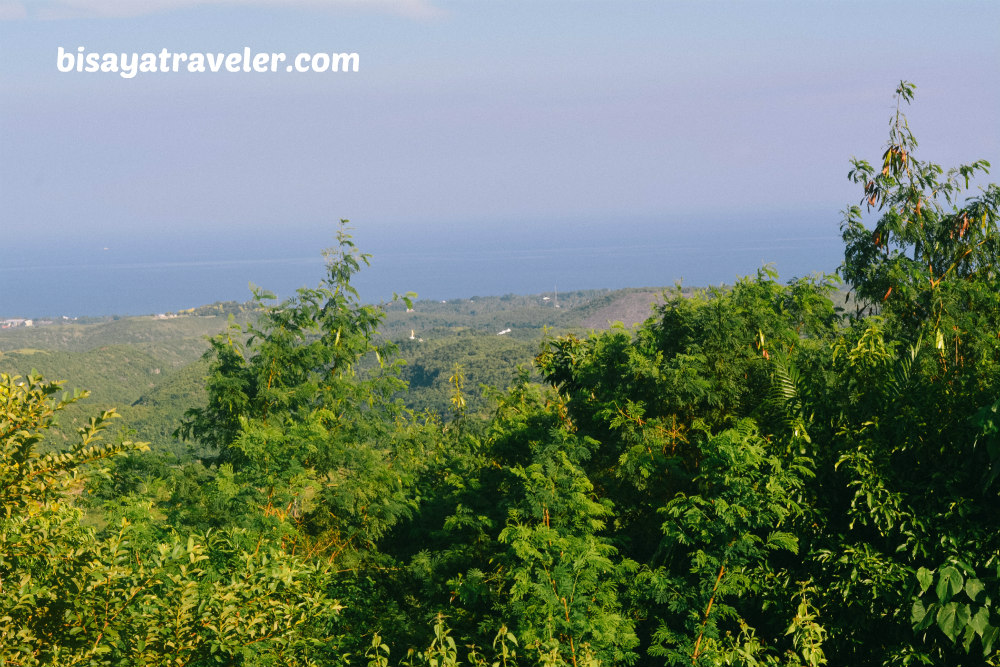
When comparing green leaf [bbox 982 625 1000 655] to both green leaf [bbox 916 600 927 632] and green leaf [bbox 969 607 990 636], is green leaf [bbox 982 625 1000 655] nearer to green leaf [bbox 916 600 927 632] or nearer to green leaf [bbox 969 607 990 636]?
green leaf [bbox 969 607 990 636]

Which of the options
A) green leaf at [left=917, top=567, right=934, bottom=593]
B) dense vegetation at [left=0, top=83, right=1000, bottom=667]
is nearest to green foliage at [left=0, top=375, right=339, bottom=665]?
dense vegetation at [left=0, top=83, right=1000, bottom=667]

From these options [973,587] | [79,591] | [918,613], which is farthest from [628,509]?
[79,591]

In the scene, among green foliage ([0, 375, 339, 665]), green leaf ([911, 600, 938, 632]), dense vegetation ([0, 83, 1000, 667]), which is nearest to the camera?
green foliage ([0, 375, 339, 665])

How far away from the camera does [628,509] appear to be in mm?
7918

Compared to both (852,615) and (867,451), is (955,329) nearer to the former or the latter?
(867,451)

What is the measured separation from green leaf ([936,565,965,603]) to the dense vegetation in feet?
0.08

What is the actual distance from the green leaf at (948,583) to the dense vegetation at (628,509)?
3 centimetres

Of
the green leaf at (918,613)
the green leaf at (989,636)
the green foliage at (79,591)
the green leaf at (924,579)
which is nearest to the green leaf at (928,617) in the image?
the green leaf at (918,613)

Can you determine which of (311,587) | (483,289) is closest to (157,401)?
(311,587)

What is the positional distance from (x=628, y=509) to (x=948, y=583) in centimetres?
385

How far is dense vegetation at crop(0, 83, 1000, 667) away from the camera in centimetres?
367

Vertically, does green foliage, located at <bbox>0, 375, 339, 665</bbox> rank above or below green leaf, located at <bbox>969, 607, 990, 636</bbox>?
above

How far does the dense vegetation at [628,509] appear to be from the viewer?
3.67 metres

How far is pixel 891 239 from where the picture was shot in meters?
10.2
